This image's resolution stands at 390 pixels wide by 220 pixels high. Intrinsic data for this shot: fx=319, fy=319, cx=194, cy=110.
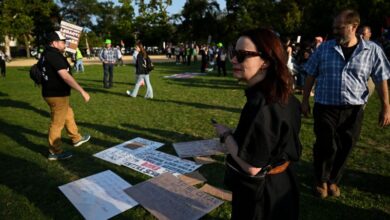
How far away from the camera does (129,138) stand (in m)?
6.27

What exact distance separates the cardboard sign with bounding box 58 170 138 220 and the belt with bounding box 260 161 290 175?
2180mm

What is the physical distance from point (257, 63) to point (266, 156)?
0.55 m

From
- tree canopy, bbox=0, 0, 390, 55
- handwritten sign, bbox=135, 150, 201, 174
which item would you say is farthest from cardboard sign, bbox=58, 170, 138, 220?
tree canopy, bbox=0, 0, 390, 55

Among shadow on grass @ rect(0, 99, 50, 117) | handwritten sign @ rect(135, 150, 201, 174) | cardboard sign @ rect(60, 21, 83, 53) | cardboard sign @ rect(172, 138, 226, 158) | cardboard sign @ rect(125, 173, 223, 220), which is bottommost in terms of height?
cardboard sign @ rect(125, 173, 223, 220)

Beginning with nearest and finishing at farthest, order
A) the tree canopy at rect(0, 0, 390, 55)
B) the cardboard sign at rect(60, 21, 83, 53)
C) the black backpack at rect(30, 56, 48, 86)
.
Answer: the black backpack at rect(30, 56, 48, 86)
the cardboard sign at rect(60, 21, 83, 53)
the tree canopy at rect(0, 0, 390, 55)

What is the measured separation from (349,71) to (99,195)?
128 inches

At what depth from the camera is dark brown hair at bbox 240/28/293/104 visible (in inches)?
72.8

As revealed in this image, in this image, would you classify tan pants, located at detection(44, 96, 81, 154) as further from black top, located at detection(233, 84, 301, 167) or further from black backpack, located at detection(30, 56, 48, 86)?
black top, located at detection(233, 84, 301, 167)

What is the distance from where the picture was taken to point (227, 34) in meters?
65.5

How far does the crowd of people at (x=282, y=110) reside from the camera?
1.84 metres

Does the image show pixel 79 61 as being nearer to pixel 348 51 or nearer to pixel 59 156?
pixel 59 156

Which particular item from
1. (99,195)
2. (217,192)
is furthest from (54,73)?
(217,192)

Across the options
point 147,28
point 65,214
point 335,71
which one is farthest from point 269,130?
point 147,28

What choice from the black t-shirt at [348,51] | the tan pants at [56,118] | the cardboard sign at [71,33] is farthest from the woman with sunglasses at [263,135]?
the cardboard sign at [71,33]
